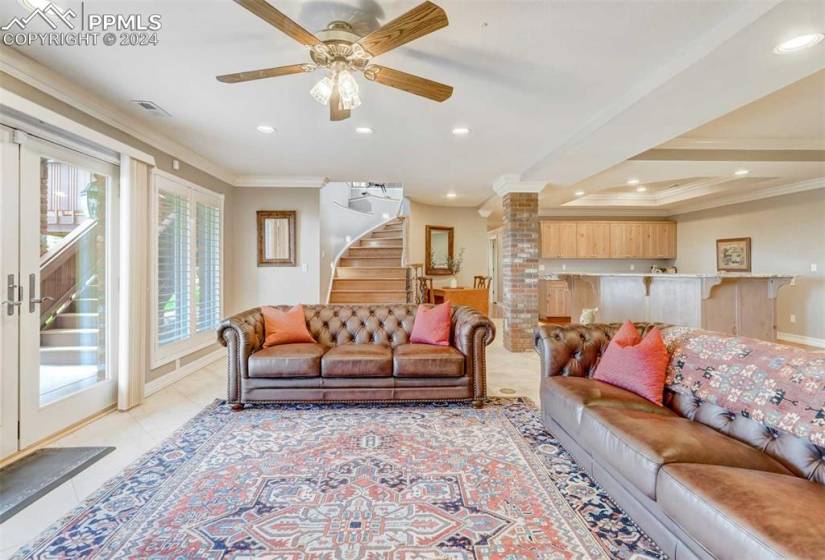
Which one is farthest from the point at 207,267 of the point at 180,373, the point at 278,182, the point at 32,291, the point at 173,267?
the point at 32,291

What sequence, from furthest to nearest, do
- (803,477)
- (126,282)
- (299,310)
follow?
(299,310), (126,282), (803,477)

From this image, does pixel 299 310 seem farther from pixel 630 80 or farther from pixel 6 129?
pixel 630 80

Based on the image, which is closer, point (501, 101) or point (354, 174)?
point (501, 101)

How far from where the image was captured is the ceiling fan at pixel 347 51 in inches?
65.1

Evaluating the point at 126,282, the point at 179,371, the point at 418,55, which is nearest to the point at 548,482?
the point at 418,55

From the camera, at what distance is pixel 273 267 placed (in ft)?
18.4

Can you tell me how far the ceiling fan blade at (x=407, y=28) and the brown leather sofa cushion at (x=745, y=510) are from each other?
6.91 ft

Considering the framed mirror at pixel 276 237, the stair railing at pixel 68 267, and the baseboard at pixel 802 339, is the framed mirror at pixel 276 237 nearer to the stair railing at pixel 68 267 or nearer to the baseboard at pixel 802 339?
the stair railing at pixel 68 267

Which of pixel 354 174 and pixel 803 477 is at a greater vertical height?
pixel 354 174

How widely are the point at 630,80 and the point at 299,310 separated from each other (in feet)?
11.3

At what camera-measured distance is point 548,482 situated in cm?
214

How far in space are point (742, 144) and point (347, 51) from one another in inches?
190

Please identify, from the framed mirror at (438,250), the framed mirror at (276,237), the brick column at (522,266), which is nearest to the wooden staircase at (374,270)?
the framed mirror at (438,250)

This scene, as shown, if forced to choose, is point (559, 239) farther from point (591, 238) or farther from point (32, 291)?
point (32, 291)
